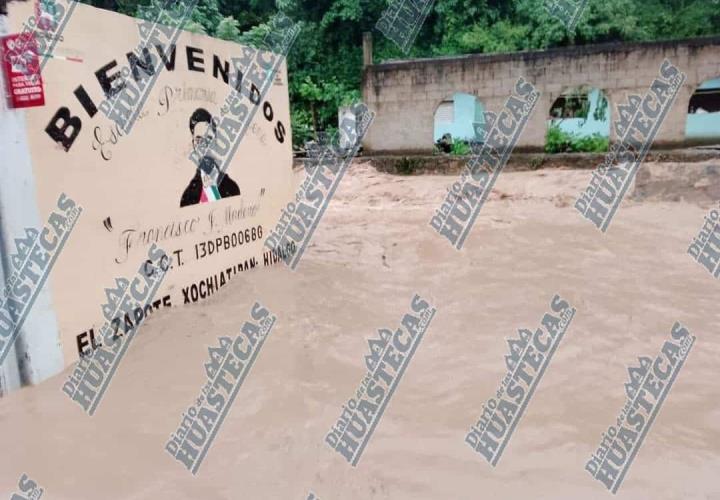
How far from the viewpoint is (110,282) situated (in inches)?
113

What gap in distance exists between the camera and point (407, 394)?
2.49m

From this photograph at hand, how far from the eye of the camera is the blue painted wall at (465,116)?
14867mm

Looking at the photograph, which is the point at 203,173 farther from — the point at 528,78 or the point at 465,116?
the point at 465,116

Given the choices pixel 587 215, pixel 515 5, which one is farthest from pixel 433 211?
pixel 515 5

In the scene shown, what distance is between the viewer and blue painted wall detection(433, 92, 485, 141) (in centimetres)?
1487

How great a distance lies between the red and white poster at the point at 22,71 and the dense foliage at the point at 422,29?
36.8 feet

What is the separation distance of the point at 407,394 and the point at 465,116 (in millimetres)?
13483
